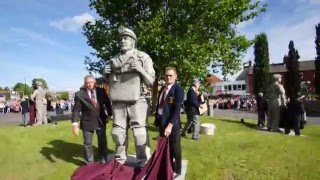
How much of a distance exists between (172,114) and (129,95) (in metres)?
1.01

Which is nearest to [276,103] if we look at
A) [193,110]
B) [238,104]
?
[193,110]

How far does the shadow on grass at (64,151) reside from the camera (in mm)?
9637

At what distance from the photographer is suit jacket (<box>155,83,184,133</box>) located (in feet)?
24.0

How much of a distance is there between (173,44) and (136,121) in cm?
1089

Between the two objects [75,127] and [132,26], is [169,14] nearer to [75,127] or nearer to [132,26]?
[132,26]

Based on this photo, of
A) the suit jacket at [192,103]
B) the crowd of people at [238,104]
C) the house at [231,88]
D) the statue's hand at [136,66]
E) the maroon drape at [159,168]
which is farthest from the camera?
the house at [231,88]

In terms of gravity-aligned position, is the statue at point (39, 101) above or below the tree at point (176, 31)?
below

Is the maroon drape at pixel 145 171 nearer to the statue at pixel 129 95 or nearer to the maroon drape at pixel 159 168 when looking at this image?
the maroon drape at pixel 159 168

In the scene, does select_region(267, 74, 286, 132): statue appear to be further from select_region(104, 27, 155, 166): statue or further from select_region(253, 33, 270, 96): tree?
select_region(253, 33, 270, 96): tree

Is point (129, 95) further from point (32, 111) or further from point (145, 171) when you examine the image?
point (32, 111)

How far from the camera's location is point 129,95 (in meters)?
7.65

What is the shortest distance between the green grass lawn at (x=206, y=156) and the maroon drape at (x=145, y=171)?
1996 millimetres

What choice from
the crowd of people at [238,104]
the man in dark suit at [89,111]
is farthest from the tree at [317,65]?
the man in dark suit at [89,111]

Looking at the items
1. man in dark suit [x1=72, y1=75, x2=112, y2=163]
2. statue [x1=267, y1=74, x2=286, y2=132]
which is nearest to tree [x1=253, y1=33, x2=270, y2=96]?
statue [x1=267, y1=74, x2=286, y2=132]
